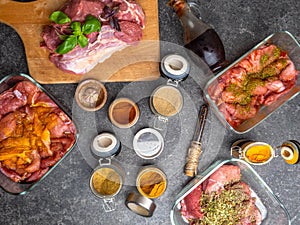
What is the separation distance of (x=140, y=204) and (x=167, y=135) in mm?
395

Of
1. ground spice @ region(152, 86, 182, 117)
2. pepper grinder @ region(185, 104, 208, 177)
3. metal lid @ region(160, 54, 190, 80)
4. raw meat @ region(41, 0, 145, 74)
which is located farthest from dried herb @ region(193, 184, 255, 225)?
raw meat @ region(41, 0, 145, 74)

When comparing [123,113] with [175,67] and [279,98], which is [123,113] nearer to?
[175,67]

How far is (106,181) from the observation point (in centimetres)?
216

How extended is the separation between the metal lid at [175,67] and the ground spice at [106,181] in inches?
21.9

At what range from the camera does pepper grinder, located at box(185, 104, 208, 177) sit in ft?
7.19

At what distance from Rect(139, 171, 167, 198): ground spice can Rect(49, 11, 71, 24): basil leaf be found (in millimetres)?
841

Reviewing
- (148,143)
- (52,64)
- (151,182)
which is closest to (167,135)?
(148,143)

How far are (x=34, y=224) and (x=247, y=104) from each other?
4.09ft

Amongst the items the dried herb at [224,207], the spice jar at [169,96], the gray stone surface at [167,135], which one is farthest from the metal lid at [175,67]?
the dried herb at [224,207]

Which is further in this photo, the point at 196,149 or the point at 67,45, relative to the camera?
the point at 196,149

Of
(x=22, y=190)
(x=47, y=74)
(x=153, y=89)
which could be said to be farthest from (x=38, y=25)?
(x=22, y=190)

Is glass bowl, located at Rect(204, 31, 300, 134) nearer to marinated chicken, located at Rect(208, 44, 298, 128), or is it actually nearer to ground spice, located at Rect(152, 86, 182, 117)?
marinated chicken, located at Rect(208, 44, 298, 128)

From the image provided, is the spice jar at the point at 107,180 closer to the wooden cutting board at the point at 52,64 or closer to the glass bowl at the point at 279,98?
the wooden cutting board at the point at 52,64

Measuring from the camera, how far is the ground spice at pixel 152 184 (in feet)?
7.11
